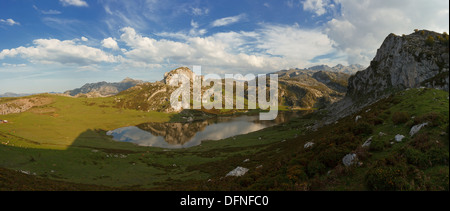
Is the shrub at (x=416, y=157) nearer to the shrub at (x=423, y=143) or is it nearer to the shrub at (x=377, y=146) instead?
the shrub at (x=423, y=143)

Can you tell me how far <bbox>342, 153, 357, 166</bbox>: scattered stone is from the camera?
16.7 m

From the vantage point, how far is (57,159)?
54.2 meters

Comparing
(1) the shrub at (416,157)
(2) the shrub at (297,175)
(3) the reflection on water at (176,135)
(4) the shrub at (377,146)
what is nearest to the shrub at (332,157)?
(4) the shrub at (377,146)

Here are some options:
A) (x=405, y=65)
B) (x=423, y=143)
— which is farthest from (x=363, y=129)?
(x=405, y=65)

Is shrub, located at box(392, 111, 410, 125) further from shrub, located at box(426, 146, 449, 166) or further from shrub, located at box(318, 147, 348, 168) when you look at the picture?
shrub, located at box(426, 146, 449, 166)

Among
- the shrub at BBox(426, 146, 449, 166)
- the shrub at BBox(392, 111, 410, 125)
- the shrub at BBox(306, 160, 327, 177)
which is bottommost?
the shrub at BBox(306, 160, 327, 177)

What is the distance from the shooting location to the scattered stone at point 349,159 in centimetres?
1671

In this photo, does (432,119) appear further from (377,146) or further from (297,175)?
(297,175)

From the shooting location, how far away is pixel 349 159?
17.2 metres

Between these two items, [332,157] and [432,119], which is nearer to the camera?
[432,119]

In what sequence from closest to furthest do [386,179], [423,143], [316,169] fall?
[386,179] → [423,143] → [316,169]

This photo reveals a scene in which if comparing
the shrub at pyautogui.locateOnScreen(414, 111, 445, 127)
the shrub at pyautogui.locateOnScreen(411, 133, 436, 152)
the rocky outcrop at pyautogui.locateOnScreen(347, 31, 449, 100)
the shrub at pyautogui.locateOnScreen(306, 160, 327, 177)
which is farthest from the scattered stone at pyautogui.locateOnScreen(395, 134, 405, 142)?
the rocky outcrop at pyautogui.locateOnScreen(347, 31, 449, 100)
